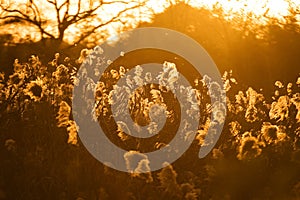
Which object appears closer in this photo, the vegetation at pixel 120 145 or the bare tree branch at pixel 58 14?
the vegetation at pixel 120 145

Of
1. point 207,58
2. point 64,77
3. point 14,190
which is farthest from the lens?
point 207,58

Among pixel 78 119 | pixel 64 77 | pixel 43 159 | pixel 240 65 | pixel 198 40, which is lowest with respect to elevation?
pixel 43 159

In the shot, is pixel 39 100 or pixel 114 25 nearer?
pixel 39 100

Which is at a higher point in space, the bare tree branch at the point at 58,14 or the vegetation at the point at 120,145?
the bare tree branch at the point at 58,14

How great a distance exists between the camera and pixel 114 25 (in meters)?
20.2

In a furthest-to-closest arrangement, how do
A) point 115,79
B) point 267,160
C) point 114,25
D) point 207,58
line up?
point 114,25, point 207,58, point 115,79, point 267,160

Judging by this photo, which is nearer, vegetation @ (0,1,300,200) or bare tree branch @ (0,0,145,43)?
vegetation @ (0,1,300,200)

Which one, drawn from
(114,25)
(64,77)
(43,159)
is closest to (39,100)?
(64,77)

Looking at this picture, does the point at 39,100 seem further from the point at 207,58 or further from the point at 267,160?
the point at 207,58

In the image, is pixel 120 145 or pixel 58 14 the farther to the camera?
pixel 58 14

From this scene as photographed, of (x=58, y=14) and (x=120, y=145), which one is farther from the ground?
(x=58, y=14)

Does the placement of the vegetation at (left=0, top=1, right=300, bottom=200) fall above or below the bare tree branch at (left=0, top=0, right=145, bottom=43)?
below

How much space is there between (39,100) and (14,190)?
1651 mm

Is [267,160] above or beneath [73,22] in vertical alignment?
beneath
